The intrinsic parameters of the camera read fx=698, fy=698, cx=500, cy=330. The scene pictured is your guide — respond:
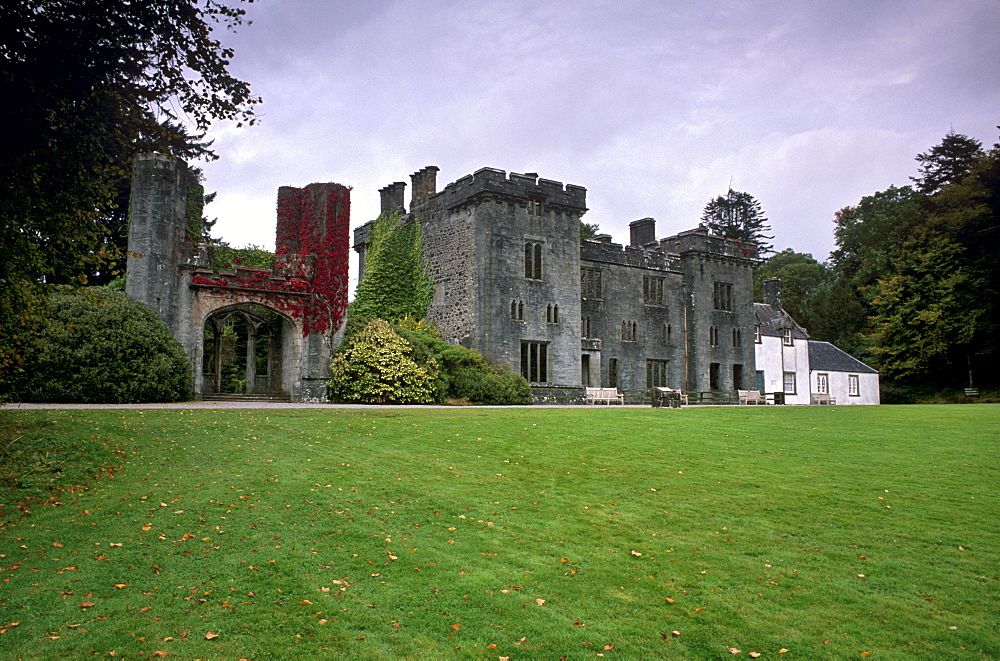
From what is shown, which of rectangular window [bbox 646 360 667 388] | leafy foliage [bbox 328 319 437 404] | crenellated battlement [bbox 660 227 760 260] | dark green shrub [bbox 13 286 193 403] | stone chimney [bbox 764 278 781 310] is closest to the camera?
dark green shrub [bbox 13 286 193 403]

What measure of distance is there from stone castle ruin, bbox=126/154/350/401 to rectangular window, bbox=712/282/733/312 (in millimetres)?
21844

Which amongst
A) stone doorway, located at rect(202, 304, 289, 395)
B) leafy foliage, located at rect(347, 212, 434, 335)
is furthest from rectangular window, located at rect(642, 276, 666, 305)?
stone doorway, located at rect(202, 304, 289, 395)

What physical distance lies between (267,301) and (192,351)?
9.25 ft

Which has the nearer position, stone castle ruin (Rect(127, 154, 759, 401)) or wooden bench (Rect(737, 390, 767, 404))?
stone castle ruin (Rect(127, 154, 759, 401))

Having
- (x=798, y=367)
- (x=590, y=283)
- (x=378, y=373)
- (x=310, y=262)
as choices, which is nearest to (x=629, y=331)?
(x=590, y=283)

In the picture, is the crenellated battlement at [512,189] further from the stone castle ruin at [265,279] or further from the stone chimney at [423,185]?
the stone castle ruin at [265,279]

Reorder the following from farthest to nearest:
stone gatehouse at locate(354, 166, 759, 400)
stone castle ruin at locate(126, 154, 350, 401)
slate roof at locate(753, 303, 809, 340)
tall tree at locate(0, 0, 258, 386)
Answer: slate roof at locate(753, 303, 809, 340) → stone gatehouse at locate(354, 166, 759, 400) → stone castle ruin at locate(126, 154, 350, 401) → tall tree at locate(0, 0, 258, 386)

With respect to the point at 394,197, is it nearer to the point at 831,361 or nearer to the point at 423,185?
the point at 423,185

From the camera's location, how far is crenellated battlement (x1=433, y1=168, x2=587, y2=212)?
28484 millimetres

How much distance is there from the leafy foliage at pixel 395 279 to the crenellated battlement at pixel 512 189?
263 cm

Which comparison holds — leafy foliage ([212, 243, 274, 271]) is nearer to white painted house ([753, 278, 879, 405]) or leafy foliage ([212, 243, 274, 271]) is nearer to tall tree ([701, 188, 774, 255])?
white painted house ([753, 278, 879, 405])

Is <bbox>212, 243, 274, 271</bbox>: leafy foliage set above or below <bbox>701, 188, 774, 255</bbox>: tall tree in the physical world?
below

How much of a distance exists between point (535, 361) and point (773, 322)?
2067 centimetres

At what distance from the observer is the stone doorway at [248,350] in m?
26.7
